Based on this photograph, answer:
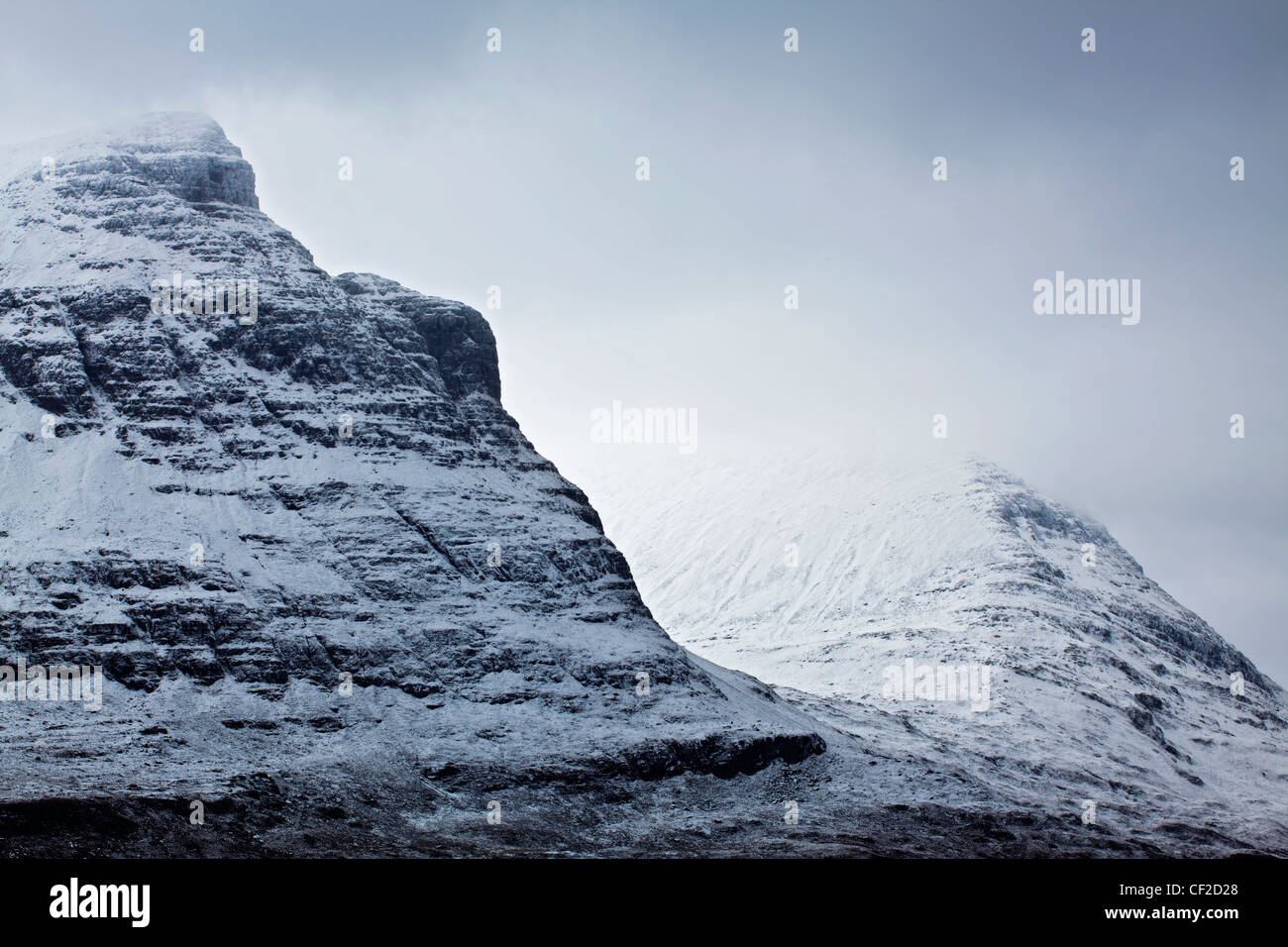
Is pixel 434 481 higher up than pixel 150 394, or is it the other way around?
pixel 150 394

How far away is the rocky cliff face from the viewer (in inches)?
4550

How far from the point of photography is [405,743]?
11425cm

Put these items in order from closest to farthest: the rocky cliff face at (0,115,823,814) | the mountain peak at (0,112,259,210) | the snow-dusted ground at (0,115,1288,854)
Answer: the snow-dusted ground at (0,115,1288,854)
the rocky cliff face at (0,115,823,814)
the mountain peak at (0,112,259,210)

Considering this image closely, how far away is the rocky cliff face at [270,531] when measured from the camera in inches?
4550

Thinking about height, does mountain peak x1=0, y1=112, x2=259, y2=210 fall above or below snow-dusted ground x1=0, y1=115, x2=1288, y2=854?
above

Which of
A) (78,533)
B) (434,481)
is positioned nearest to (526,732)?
(434,481)

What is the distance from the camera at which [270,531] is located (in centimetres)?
13762

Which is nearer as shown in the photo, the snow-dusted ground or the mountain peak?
the snow-dusted ground

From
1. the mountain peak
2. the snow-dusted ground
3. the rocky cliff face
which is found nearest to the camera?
the snow-dusted ground

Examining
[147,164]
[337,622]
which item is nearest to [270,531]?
[337,622]

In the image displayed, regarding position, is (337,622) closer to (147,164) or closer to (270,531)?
(270,531)

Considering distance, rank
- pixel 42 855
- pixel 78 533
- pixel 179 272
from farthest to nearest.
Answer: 1. pixel 179 272
2. pixel 78 533
3. pixel 42 855
